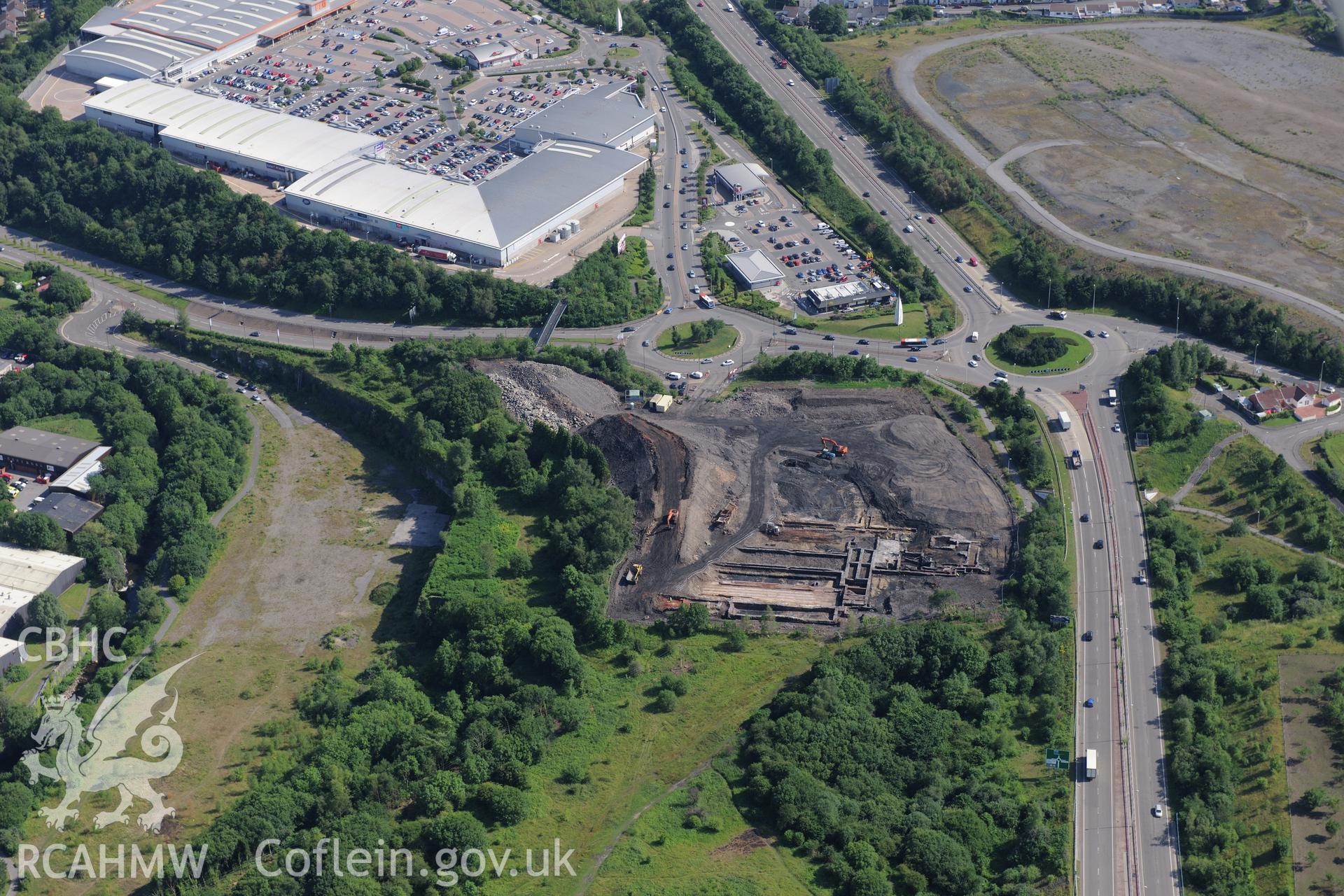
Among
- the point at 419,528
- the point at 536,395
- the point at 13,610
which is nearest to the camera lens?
the point at 13,610

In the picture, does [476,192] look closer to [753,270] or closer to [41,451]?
[753,270]

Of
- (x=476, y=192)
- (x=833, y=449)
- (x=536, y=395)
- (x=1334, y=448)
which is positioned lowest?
(x=536, y=395)

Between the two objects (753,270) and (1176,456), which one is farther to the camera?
(753,270)

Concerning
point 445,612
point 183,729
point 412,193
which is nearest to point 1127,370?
point 445,612

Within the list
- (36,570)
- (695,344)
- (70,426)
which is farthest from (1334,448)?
(70,426)

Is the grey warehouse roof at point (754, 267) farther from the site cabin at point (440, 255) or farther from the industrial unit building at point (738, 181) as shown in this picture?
the site cabin at point (440, 255)
